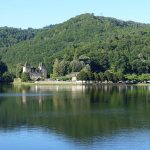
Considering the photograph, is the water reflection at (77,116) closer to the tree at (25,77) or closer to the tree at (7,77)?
the tree at (25,77)

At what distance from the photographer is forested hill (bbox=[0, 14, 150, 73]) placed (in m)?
130

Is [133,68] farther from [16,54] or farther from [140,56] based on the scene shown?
[16,54]

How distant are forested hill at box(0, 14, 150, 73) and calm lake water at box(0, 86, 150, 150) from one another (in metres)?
73.9

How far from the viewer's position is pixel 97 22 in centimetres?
19400

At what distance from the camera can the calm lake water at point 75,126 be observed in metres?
30.1

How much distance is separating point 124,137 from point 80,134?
2.91 m

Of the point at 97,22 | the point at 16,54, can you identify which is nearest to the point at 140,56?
the point at 16,54

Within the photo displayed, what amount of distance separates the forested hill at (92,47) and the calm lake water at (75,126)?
73.9 metres

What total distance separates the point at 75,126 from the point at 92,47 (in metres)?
108

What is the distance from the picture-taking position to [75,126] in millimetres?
37062

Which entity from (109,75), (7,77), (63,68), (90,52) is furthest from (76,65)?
(7,77)

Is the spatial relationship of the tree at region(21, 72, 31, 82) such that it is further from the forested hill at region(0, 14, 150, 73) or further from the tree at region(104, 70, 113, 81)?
the tree at region(104, 70, 113, 81)

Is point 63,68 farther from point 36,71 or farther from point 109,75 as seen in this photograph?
point 109,75

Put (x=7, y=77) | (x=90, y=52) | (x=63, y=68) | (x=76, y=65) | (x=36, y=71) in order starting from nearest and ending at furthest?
(x=7, y=77)
(x=63, y=68)
(x=76, y=65)
(x=36, y=71)
(x=90, y=52)
